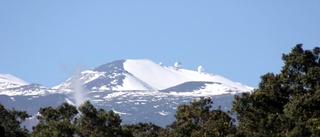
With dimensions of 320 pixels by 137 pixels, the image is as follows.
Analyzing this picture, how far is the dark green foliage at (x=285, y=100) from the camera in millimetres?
107875

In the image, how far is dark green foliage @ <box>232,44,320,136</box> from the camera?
108 m

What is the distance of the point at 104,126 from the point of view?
5330 inches

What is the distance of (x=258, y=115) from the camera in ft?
378

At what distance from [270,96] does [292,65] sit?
582 cm

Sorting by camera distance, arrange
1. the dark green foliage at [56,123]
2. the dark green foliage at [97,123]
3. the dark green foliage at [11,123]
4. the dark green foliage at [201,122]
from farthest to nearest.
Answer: the dark green foliage at [97,123] < the dark green foliage at [11,123] < the dark green foliage at [56,123] < the dark green foliage at [201,122]

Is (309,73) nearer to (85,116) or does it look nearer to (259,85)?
(259,85)

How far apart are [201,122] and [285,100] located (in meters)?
14.6

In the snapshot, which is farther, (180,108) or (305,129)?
(180,108)

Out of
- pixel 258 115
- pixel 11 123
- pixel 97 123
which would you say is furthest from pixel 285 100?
pixel 11 123

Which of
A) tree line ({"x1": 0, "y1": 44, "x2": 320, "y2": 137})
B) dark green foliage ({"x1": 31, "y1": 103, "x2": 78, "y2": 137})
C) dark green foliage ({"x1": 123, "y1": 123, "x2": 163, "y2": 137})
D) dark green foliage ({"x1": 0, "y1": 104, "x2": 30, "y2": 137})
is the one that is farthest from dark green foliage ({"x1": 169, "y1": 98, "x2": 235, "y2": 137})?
dark green foliage ({"x1": 0, "y1": 104, "x2": 30, "y2": 137})

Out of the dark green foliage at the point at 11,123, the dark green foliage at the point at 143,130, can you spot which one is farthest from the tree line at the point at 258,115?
the dark green foliage at the point at 143,130

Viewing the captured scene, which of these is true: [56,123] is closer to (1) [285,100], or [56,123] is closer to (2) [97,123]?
(2) [97,123]

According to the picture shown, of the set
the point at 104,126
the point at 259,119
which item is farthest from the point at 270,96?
the point at 104,126

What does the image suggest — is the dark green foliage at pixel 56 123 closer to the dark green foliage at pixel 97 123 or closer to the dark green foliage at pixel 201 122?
the dark green foliage at pixel 97 123
